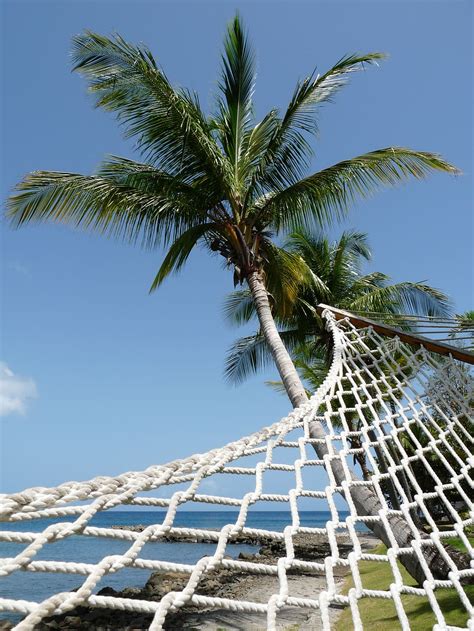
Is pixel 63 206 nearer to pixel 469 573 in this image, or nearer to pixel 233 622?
pixel 469 573

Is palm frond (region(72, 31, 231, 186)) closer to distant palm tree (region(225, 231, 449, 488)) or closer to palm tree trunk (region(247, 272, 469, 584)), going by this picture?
palm tree trunk (region(247, 272, 469, 584))

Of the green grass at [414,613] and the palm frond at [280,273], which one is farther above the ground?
the palm frond at [280,273]

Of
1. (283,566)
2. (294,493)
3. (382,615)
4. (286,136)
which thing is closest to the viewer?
(283,566)

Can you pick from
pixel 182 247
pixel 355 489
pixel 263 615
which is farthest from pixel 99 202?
pixel 263 615

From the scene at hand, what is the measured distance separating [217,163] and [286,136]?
0.92 metres

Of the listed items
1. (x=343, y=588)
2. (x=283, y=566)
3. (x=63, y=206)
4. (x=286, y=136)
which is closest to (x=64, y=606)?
(x=283, y=566)

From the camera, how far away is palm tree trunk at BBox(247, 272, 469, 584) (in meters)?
2.26

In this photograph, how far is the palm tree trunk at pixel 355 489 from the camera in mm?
2262

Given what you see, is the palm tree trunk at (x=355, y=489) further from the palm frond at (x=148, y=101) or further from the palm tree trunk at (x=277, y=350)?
the palm frond at (x=148, y=101)

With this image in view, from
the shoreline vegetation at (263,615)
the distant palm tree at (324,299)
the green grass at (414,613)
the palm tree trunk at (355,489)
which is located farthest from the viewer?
the distant palm tree at (324,299)

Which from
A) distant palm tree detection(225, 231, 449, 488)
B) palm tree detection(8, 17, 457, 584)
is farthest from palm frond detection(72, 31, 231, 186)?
distant palm tree detection(225, 231, 449, 488)

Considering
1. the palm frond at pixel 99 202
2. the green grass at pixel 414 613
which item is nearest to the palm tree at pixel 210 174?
the palm frond at pixel 99 202

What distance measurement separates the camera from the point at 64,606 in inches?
34.0

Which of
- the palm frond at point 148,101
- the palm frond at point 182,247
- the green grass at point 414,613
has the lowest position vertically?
the green grass at point 414,613
